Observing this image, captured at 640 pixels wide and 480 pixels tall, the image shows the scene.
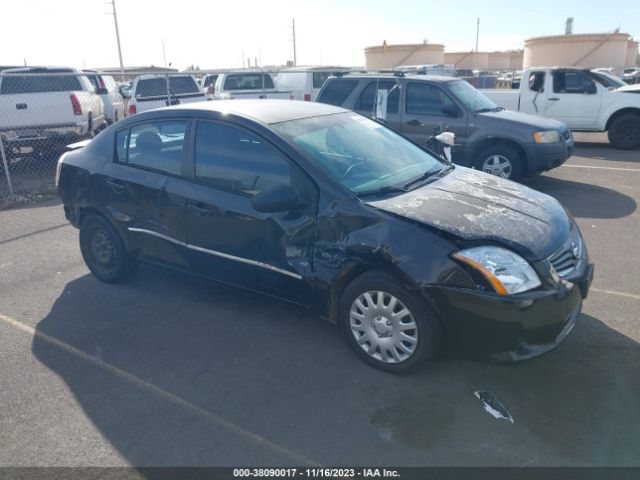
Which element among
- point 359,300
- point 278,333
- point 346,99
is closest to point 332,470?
point 359,300

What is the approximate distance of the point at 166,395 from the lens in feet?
10.9

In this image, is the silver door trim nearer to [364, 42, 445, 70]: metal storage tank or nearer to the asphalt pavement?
the asphalt pavement

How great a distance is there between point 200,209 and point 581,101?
11.1 metres

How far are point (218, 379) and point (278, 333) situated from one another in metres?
0.70

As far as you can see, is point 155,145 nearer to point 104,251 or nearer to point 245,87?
point 104,251

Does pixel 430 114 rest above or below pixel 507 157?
above

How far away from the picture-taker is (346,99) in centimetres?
927

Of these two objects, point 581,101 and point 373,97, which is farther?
point 581,101

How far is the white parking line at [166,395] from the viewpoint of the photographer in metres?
2.84

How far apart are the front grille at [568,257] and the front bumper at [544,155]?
475cm

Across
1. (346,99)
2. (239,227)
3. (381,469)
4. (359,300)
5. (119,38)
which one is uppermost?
(119,38)

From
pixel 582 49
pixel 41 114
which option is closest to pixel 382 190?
pixel 41 114

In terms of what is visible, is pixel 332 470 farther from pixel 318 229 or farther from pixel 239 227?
pixel 239 227

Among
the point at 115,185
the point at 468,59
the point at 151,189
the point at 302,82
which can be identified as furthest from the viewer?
the point at 468,59
